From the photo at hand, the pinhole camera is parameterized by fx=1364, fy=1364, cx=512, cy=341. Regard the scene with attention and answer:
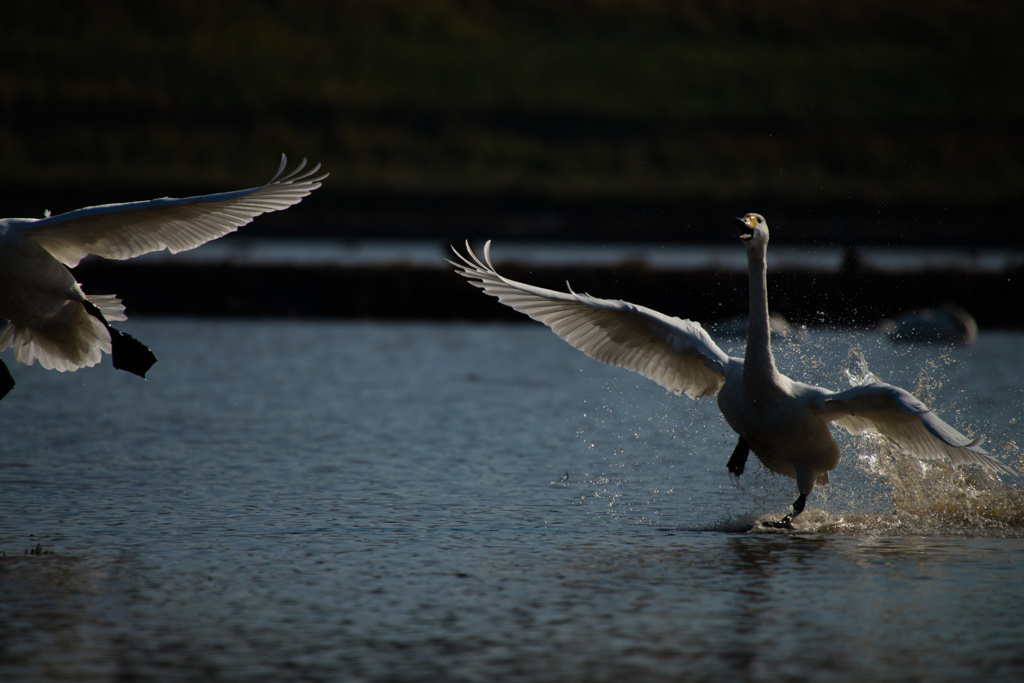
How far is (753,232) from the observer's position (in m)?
8.64

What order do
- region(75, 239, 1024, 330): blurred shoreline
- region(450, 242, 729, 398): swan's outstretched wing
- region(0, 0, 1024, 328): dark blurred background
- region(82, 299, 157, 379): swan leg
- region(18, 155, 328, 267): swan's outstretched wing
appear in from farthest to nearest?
region(0, 0, 1024, 328): dark blurred background
region(75, 239, 1024, 330): blurred shoreline
region(82, 299, 157, 379): swan leg
region(18, 155, 328, 267): swan's outstretched wing
region(450, 242, 729, 398): swan's outstretched wing

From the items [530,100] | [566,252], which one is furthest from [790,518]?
[530,100]

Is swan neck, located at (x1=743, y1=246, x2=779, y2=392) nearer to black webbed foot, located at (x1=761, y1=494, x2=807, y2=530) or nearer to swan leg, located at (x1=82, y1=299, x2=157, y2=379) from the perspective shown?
black webbed foot, located at (x1=761, y1=494, x2=807, y2=530)

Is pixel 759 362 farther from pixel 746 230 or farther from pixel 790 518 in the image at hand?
pixel 790 518

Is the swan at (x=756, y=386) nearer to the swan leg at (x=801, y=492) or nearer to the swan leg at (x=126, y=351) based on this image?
the swan leg at (x=801, y=492)

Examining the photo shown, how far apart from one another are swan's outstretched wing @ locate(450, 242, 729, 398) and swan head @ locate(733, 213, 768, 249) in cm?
83

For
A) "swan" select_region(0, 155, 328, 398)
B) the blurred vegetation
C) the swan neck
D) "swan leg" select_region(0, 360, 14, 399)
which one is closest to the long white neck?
the swan neck

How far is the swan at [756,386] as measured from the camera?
830 cm

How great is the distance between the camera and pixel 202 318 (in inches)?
906

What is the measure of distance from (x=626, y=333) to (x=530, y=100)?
71.1 meters

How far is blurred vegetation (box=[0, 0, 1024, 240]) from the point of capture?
216 ft

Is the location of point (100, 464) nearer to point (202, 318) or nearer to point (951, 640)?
point (951, 640)

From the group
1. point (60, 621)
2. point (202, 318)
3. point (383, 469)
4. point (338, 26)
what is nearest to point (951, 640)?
point (60, 621)

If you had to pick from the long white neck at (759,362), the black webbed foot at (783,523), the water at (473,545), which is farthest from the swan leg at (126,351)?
the black webbed foot at (783,523)
